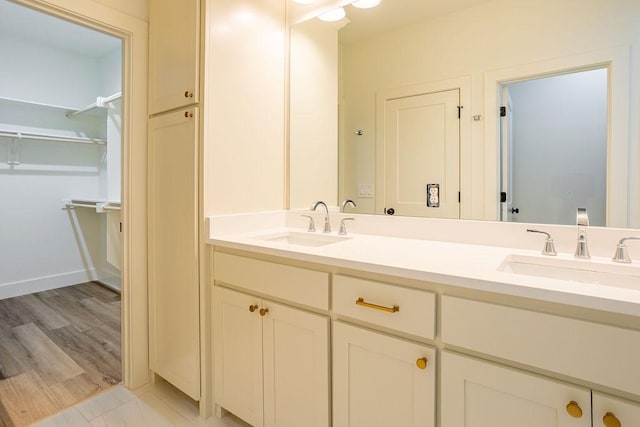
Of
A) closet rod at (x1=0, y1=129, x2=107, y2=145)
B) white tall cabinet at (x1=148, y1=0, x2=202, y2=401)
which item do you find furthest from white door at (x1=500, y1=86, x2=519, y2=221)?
closet rod at (x1=0, y1=129, x2=107, y2=145)

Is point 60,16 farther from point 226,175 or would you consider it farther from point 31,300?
point 31,300

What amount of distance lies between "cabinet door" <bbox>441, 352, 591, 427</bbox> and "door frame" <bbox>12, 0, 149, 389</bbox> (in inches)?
63.2

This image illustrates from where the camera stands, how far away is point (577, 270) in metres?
1.06

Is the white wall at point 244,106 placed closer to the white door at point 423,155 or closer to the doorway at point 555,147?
the white door at point 423,155

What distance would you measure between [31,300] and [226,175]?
2.98 meters

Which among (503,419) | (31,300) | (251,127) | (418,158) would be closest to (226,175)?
(251,127)

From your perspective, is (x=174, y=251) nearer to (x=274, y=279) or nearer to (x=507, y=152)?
(x=274, y=279)

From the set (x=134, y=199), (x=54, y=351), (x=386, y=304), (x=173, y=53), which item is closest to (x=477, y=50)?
(x=386, y=304)

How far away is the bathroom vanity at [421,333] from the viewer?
727mm

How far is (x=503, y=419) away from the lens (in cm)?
82

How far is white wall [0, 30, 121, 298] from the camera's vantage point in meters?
3.20

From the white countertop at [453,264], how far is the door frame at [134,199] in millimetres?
584

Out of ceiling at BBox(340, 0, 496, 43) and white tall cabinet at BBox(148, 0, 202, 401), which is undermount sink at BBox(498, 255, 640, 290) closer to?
ceiling at BBox(340, 0, 496, 43)

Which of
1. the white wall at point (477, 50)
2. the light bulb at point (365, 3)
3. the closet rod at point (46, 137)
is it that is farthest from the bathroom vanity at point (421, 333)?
the closet rod at point (46, 137)
